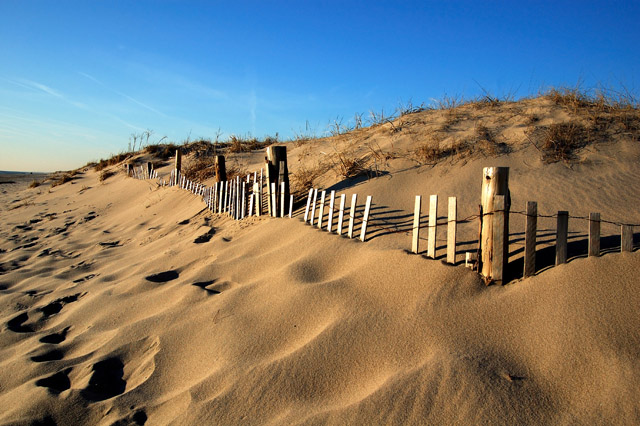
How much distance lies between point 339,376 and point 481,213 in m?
1.87

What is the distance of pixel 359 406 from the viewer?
2619mm

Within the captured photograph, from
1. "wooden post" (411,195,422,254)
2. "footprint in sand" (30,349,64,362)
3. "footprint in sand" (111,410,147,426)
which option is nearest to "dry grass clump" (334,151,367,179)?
"wooden post" (411,195,422,254)

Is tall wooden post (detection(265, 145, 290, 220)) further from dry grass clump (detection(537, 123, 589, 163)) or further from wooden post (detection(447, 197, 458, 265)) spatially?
dry grass clump (detection(537, 123, 589, 163))

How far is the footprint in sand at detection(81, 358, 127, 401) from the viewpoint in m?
3.19

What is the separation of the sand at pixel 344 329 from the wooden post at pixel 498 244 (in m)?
0.12

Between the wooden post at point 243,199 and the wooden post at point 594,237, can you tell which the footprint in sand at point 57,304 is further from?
the wooden post at point 594,237

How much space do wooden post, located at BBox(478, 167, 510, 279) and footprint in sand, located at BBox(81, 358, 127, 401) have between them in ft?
10.2

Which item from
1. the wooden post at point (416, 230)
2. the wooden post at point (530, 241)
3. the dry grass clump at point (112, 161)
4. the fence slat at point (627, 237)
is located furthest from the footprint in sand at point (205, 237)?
the dry grass clump at point (112, 161)

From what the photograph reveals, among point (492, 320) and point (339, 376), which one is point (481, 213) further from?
point (339, 376)

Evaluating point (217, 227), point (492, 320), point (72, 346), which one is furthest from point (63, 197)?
point (492, 320)

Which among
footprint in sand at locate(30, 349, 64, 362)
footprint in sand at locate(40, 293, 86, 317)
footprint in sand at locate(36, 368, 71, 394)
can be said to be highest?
footprint in sand at locate(40, 293, 86, 317)

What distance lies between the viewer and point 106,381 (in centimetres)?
339

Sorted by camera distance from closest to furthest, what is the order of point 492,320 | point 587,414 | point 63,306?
1. point 587,414
2. point 492,320
3. point 63,306

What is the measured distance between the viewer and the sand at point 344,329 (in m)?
2.64
